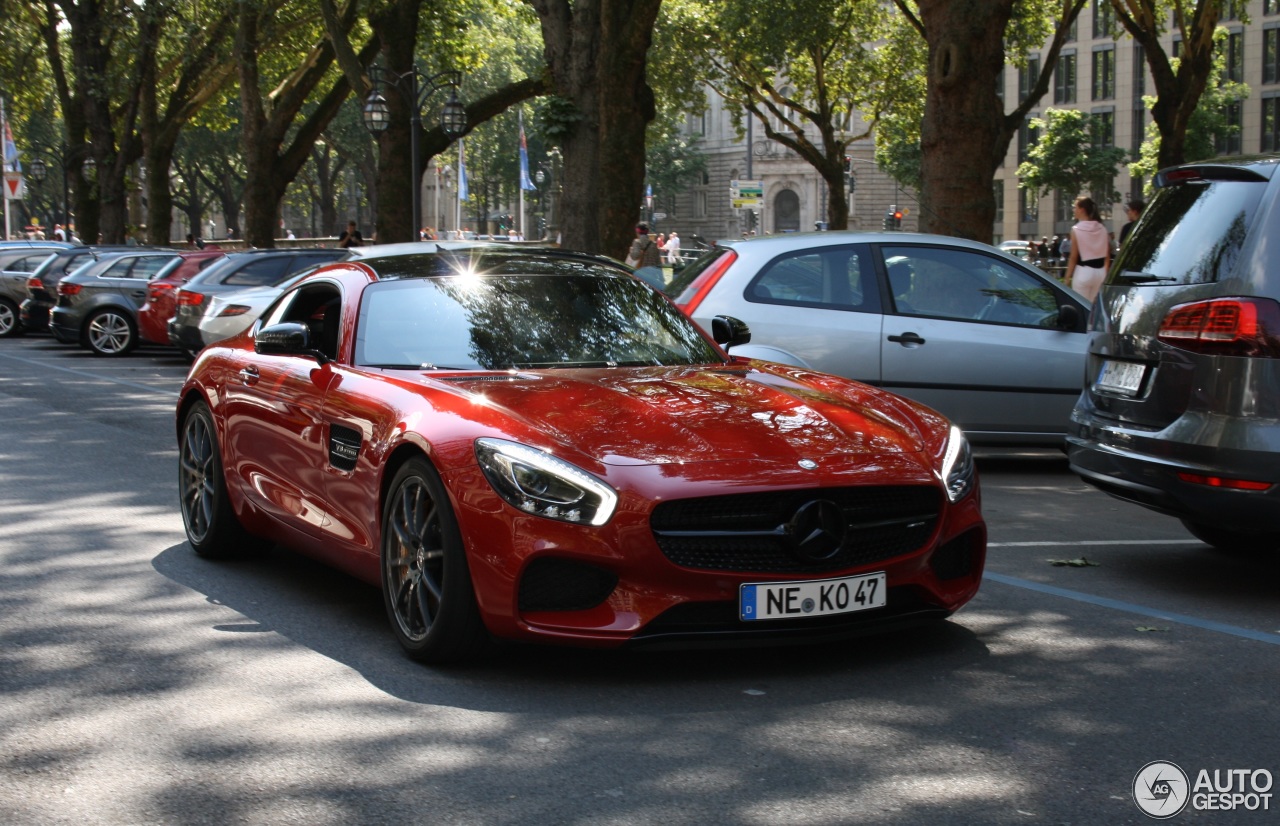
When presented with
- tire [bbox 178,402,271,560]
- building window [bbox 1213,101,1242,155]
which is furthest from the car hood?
building window [bbox 1213,101,1242,155]

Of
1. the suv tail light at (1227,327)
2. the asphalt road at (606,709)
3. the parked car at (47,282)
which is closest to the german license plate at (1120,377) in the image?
the suv tail light at (1227,327)

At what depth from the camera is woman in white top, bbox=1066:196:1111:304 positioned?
15.6m

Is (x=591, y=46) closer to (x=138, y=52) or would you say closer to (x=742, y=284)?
(x=742, y=284)

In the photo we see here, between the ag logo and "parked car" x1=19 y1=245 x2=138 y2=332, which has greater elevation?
"parked car" x1=19 y1=245 x2=138 y2=332

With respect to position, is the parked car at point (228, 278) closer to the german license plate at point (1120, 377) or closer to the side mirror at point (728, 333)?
the side mirror at point (728, 333)

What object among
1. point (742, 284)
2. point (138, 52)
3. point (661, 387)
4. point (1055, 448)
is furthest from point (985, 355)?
point (138, 52)

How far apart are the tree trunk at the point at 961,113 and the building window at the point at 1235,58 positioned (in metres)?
62.8

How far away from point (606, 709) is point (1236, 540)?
4089 mm

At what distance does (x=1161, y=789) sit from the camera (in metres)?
4.03

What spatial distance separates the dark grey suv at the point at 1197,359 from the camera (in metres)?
6.27

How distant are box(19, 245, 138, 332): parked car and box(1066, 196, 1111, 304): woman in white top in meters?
17.5

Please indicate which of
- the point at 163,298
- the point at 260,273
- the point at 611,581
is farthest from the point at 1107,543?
Answer: the point at 163,298

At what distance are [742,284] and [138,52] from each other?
105 feet

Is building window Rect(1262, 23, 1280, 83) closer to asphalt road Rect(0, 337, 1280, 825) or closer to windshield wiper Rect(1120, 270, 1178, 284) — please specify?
asphalt road Rect(0, 337, 1280, 825)
